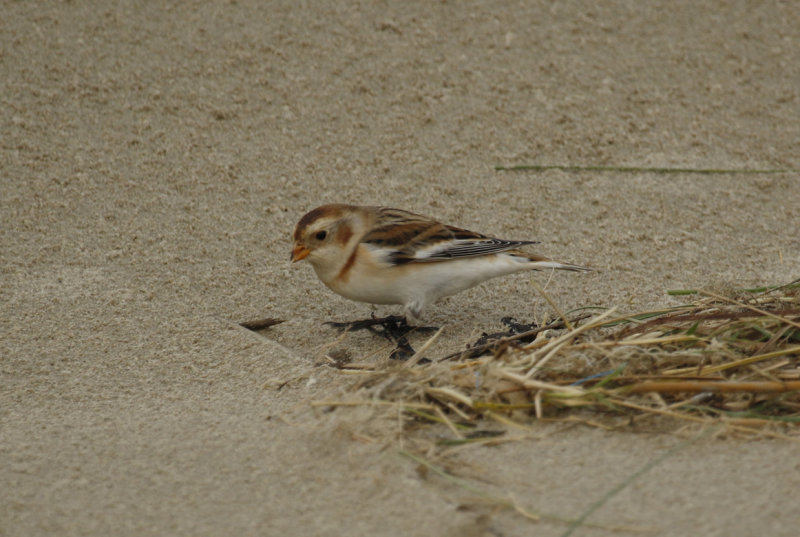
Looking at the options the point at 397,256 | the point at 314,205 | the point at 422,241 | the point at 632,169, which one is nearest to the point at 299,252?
the point at 397,256

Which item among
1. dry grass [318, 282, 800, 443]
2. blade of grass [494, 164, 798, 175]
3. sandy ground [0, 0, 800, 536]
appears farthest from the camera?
blade of grass [494, 164, 798, 175]

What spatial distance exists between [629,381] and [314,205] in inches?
82.5

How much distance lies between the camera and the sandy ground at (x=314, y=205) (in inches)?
94.4

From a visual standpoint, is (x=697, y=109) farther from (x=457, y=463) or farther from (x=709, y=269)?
(x=457, y=463)

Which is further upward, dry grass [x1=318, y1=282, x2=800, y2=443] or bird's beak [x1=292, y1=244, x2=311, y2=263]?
bird's beak [x1=292, y1=244, x2=311, y2=263]

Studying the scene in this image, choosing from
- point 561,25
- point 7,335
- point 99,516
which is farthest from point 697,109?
point 99,516

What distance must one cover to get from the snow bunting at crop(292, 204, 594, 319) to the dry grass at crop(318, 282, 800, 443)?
711 millimetres

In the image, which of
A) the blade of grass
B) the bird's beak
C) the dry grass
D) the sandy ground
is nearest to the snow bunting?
the bird's beak

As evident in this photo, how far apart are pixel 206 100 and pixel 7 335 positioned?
182cm

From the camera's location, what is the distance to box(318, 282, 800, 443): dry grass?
2.67 m

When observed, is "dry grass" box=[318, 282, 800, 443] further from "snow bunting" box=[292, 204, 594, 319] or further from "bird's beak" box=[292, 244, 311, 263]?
"bird's beak" box=[292, 244, 311, 263]

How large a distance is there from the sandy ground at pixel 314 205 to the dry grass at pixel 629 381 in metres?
0.10

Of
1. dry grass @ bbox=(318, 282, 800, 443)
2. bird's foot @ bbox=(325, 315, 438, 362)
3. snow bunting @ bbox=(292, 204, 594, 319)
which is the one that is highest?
snow bunting @ bbox=(292, 204, 594, 319)

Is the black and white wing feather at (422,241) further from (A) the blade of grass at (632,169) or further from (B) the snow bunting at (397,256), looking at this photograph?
(A) the blade of grass at (632,169)
